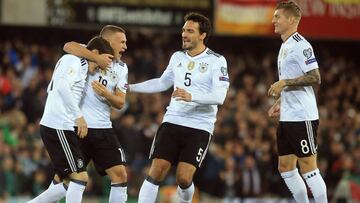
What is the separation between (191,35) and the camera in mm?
10594

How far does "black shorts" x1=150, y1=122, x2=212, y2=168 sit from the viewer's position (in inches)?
413

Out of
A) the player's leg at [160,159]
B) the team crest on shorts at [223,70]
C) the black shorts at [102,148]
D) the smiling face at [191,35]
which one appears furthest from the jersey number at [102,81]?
the team crest on shorts at [223,70]

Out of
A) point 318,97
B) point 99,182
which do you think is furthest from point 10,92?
point 318,97

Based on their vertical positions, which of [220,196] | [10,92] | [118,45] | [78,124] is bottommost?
[220,196]

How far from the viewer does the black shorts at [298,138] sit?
10188mm

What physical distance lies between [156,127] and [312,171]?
889cm

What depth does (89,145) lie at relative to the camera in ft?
33.8

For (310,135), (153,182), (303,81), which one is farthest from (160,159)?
(303,81)

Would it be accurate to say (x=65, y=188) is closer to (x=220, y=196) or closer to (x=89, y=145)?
(x=89, y=145)

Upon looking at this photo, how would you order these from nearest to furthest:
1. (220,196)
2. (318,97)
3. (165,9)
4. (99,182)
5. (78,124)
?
(78,124)
(99,182)
(220,196)
(165,9)
(318,97)

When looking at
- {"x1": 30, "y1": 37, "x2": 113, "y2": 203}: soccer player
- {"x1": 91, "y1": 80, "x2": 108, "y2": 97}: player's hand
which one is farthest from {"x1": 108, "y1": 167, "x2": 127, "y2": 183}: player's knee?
{"x1": 91, "y1": 80, "x2": 108, "y2": 97}: player's hand

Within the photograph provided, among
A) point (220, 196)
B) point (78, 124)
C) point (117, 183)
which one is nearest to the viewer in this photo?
point (78, 124)

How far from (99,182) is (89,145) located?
21.7 ft

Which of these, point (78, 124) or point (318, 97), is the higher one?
point (78, 124)
